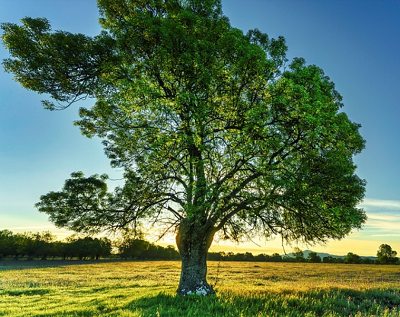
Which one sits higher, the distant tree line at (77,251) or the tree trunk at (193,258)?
the tree trunk at (193,258)

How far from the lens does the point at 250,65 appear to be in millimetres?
12141

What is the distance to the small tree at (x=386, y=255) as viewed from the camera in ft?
346

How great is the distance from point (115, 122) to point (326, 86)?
12.0 meters

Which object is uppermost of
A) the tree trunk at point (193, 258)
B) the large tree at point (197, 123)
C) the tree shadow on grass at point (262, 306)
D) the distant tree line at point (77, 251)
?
the large tree at point (197, 123)

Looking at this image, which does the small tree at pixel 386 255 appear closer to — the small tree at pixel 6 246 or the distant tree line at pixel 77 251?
the distant tree line at pixel 77 251

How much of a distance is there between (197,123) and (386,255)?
133 m

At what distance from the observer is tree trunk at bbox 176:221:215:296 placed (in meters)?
13.5

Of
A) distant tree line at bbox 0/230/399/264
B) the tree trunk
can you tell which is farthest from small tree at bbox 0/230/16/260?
the tree trunk

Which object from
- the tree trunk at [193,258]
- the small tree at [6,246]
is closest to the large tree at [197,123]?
the tree trunk at [193,258]

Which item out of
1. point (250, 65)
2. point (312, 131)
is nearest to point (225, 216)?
point (312, 131)

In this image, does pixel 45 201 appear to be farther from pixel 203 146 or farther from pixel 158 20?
pixel 158 20

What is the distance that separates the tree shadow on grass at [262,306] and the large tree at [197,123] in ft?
7.92

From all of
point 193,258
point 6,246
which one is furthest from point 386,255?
point 6,246

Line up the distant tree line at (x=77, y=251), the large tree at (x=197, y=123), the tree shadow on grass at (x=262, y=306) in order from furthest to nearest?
the distant tree line at (x=77, y=251)
the large tree at (x=197, y=123)
the tree shadow on grass at (x=262, y=306)
